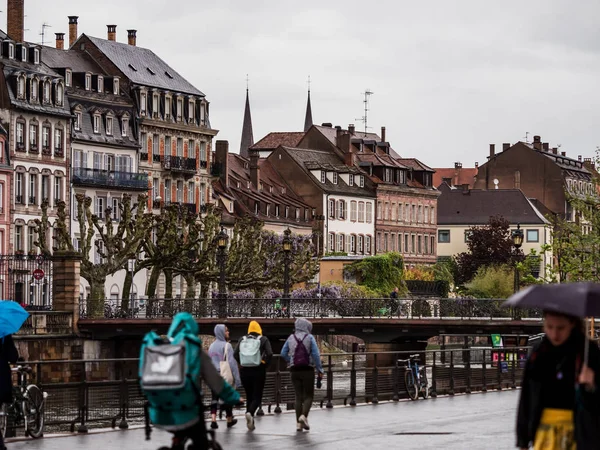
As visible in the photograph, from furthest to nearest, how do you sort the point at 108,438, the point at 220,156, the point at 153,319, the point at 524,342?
the point at 220,156 < the point at 153,319 < the point at 524,342 < the point at 108,438

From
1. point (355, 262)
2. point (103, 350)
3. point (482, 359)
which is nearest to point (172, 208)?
point (103, 350)

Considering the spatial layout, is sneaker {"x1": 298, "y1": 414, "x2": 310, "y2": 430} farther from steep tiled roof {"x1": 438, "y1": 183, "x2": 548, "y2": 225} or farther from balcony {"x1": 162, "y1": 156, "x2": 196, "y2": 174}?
steep tiled roof {"x1": 438, "y1": 183, "x2": 548, "y2": 225}

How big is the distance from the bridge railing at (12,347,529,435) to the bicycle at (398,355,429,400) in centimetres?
14

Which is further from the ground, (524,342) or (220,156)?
(220,156)

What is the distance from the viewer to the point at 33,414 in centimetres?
2506

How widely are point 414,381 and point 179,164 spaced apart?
70.2 metres

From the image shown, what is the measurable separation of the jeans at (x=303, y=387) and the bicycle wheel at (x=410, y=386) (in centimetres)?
1124

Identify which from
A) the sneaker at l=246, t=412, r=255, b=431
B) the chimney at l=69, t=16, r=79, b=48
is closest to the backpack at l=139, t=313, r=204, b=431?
the sneaker at l=246, t=412, r=255, b=431

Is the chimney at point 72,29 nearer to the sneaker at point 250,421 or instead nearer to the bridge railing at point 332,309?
the bridge railing at point 332,309

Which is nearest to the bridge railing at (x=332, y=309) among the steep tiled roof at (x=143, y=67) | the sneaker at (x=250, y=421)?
the steep tiled roof at (x=143, y=67)

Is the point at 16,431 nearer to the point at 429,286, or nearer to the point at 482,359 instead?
the point at 482,359

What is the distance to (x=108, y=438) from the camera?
82.4 feet

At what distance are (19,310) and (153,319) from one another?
5045 cm

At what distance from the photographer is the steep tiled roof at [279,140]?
5595 inches
